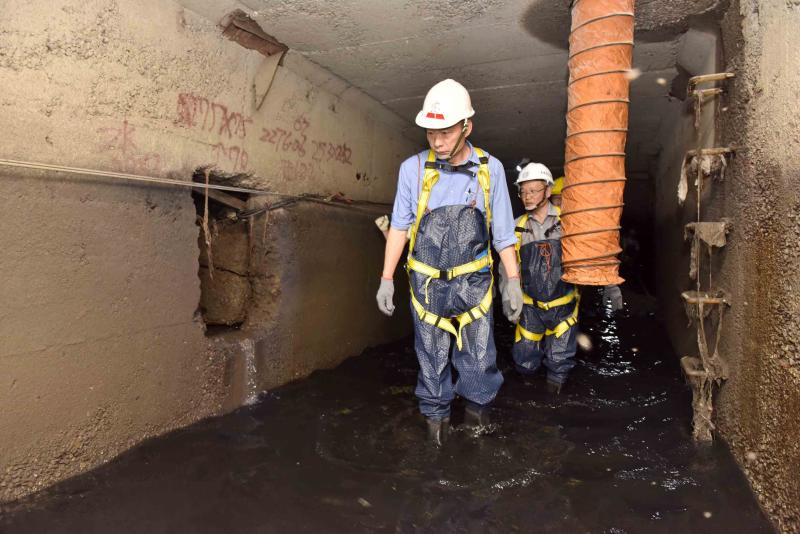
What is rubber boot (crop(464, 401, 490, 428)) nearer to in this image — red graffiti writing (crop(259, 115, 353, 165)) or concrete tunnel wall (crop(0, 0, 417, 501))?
concrete tunnel wall (crop(0, 0, 417, 501))

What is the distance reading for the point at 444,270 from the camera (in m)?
2.96

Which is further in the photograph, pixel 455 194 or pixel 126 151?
pixel 455 194

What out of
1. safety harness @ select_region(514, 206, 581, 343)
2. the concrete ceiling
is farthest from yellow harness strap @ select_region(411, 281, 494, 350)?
the concrete ceiling

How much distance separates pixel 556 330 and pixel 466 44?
2.17m

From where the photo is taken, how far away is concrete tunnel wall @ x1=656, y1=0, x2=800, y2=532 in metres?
1.97

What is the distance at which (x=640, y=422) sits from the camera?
334cm

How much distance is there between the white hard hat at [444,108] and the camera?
2.84m

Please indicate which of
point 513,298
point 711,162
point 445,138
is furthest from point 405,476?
point 711,162

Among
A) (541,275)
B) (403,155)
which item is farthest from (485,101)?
(541,275)

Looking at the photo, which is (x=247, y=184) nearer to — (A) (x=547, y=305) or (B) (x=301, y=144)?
(B) (x=301, y=144)

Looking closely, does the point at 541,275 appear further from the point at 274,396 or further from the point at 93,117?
the point at 93,117

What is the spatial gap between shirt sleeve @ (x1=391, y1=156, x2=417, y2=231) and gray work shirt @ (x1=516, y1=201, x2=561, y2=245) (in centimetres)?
135

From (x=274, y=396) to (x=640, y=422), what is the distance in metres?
2.39

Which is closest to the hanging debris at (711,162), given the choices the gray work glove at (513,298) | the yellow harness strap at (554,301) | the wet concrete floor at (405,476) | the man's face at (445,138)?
the gray work glove at (513,298)
